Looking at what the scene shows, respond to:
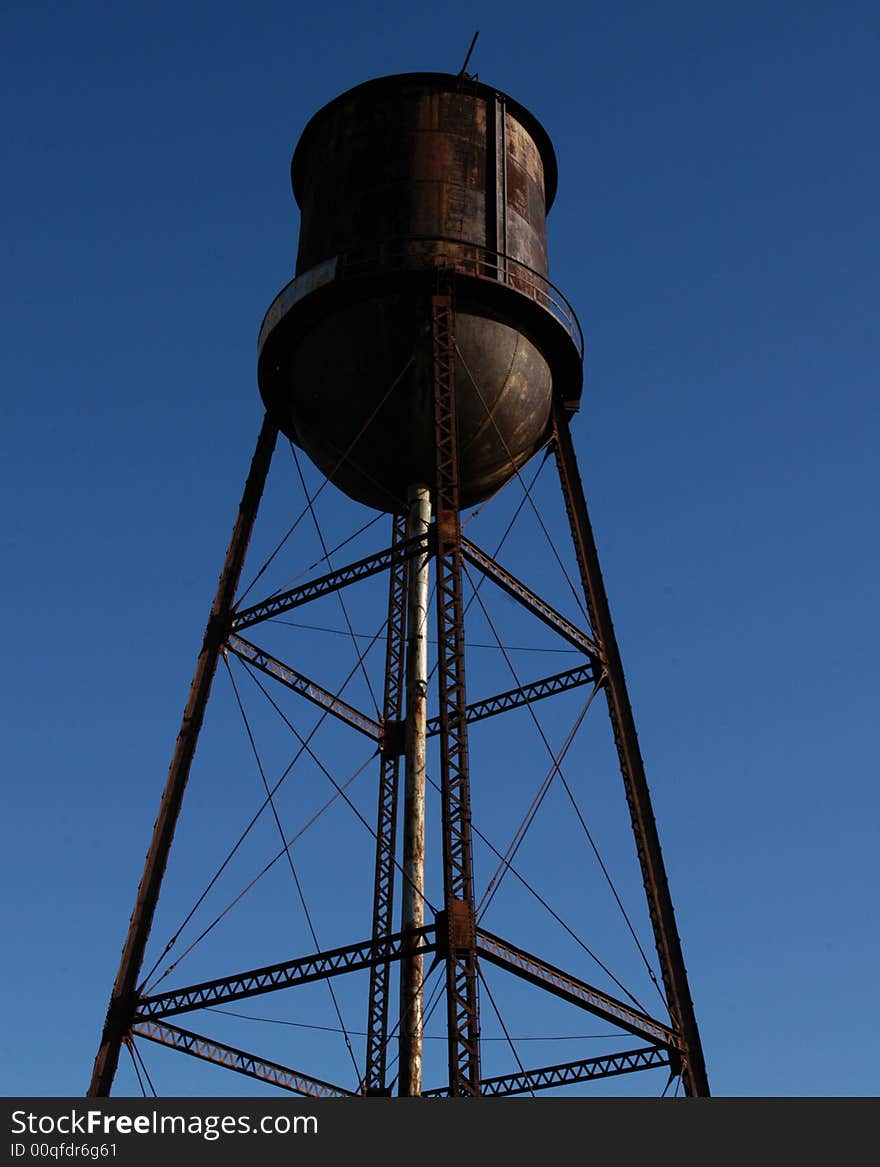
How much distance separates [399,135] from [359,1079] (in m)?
10.7

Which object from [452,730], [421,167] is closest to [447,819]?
[452,730]

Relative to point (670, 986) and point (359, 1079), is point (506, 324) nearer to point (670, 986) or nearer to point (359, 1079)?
point (670, 986)

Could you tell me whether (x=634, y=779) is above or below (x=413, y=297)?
below

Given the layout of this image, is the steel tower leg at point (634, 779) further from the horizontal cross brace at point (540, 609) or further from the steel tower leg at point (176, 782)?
the steel tower leg at point (176, 782)

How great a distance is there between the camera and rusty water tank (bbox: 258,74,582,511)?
14.7 metres

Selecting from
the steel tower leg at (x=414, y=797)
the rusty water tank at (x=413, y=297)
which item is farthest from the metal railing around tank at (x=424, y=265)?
the steel tower leg at (x=414, y=797)

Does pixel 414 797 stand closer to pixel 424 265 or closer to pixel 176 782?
pixel 176 782

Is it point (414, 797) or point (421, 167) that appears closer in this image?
point (414, 797)

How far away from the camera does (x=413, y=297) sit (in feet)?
48.2

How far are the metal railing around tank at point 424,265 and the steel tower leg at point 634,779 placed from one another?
1.74m

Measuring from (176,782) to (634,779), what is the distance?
469 cm

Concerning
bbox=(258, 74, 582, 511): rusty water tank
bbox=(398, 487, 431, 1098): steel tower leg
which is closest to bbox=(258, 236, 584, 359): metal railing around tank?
bbox=(258, 74, 582, 511): rusty water tank

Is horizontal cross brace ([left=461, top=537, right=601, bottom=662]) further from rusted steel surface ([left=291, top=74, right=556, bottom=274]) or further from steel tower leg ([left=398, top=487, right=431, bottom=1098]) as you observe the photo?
rusted steel surface ([left=291, top=74, right=556, bottom=274])

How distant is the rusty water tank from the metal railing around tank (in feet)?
0.06
